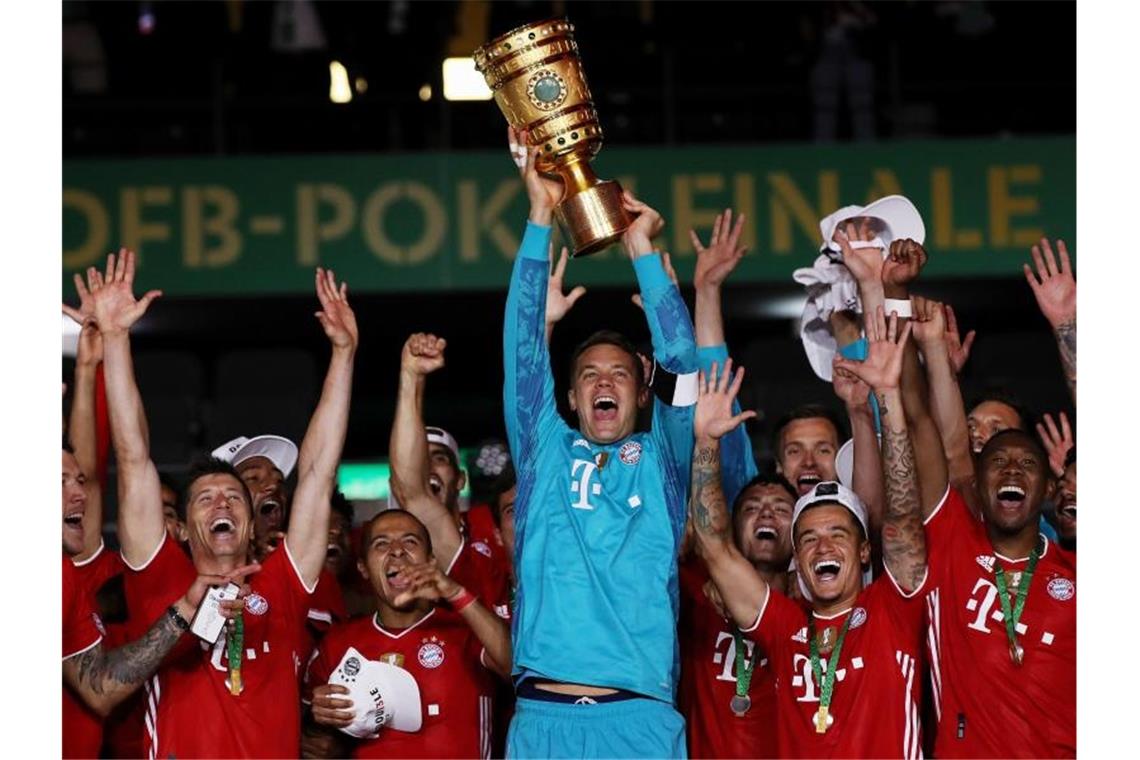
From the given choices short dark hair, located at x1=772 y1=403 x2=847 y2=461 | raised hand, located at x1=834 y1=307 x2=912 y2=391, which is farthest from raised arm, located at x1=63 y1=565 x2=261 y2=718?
short dark hair, located at x1=772 y1=403 x2=847 y2=461

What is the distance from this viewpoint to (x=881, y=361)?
5.52m

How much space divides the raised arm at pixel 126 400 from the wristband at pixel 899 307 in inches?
86.3

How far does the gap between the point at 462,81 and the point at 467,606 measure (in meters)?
6.60

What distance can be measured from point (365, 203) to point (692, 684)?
577 cm

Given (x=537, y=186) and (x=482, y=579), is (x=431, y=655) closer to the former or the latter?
(x=482, y=579)

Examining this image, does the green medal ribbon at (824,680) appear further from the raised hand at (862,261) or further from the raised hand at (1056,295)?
the raised hand at (1056,295)

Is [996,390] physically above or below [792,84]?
below

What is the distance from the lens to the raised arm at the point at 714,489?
5.28m

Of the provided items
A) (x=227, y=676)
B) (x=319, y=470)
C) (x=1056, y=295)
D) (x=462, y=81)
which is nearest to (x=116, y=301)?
(x=319, y=470)

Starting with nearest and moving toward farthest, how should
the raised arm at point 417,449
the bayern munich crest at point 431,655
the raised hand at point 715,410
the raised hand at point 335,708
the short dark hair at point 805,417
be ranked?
1. the raised hand at point 715,410
2. the raised hand at point 335,708
3. the raised arm at point 417,449
4. the bayern munich crest at point 431,655
5. the short dark hair at point 805,417

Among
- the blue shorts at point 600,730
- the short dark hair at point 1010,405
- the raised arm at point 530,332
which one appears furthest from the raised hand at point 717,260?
the blue shorts at point 600,730

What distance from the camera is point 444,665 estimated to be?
6.03 metres
